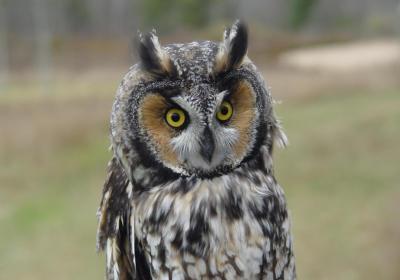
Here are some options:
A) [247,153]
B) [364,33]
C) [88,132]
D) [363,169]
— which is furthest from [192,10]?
[247,153]

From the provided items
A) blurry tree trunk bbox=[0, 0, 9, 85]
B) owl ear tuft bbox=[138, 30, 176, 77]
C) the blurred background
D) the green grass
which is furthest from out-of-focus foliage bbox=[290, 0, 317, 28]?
owl ear tuft bbox=[138, 30, 176, 77]

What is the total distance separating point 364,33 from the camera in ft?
101

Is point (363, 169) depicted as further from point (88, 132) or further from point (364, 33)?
point (364, 33)

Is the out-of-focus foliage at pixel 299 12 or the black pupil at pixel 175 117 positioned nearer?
the black pupil at pixel 175 117

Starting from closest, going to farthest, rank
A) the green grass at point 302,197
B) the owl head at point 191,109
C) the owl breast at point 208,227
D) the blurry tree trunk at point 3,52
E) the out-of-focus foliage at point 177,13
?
1. the owl head at point 191,109
2. the owl breast at point 208,227
3. the green grass at point 302,197
4. the blurry tree trunk at point 3,52
5. the out-of-focus foliage at point 177,13

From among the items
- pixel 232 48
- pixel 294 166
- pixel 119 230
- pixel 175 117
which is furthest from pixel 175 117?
pixel 294 166

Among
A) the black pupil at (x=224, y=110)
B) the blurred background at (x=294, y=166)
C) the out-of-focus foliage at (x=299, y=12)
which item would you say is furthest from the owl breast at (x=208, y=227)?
the out-of-focus foliage at (x=299, y=12)

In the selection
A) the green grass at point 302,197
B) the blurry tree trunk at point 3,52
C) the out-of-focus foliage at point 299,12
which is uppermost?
the out-of-focus foliage at point 299,12

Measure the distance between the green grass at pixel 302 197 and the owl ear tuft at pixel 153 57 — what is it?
4.08 meters

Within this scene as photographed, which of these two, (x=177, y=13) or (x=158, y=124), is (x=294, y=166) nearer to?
(x=158, y=124)

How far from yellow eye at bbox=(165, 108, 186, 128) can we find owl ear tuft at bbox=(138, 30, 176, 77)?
0.10 m

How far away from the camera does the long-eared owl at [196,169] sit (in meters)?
1.57

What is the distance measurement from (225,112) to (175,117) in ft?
0.45

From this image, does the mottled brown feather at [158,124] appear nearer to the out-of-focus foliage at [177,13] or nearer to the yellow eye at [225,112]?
the yellow eye at [225,112]
